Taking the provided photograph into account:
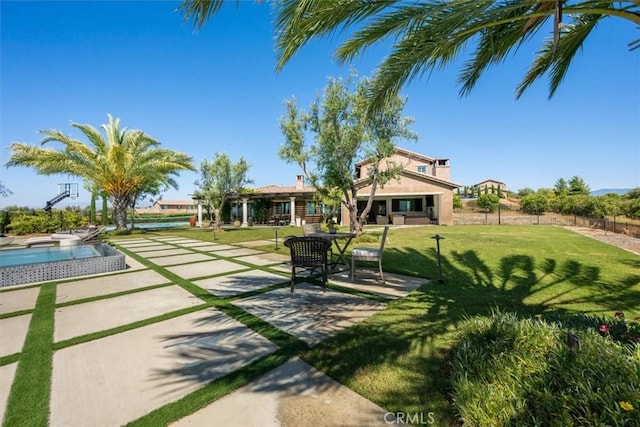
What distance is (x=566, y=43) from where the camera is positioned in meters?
3.86

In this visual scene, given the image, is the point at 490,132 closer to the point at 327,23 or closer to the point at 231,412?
the point at 327,23

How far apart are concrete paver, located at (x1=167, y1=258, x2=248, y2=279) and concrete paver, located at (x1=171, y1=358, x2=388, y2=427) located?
16.7 feet

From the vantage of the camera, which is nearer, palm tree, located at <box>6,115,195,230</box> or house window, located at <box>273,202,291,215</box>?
palm tree, located at <box>6,115,195,230</box>

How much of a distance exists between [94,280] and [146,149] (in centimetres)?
1993

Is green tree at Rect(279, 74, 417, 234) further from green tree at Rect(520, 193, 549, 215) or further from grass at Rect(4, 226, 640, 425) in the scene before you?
green tree at Rect(520, 193, 549, 215)

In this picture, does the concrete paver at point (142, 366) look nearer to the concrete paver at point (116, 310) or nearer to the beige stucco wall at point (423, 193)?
the concrete paver at point (116, 310)

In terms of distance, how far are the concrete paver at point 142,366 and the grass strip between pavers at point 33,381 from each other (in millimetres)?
70

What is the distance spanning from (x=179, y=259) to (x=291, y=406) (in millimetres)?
8552

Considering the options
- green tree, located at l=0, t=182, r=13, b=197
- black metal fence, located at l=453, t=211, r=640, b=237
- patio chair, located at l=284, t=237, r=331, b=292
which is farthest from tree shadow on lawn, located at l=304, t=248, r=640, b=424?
green tree, located at l=0, t=182, r=13, b=197

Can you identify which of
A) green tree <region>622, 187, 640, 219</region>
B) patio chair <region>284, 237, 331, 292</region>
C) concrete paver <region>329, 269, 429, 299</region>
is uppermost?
green tree <region>622, 187, 640, 219</region>

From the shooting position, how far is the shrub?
1.67 meters

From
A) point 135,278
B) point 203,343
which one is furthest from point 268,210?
point 203,343

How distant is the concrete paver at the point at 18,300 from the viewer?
4672 millimetres

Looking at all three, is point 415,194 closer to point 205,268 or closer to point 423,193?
point 423,193
